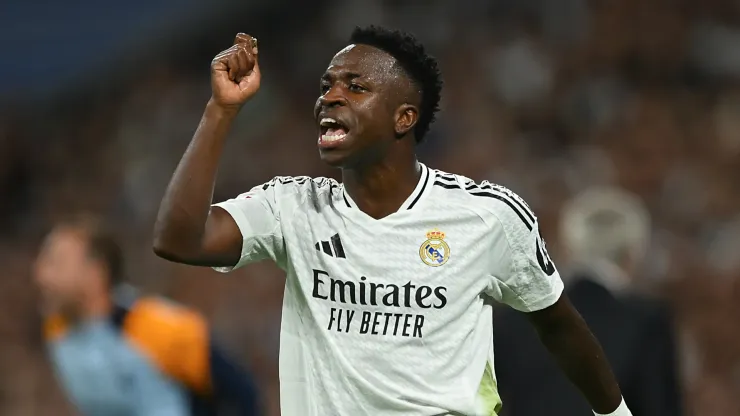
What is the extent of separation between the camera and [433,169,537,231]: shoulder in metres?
3.11

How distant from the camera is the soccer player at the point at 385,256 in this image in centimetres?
299

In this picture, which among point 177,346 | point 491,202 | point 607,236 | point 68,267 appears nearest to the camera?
point 491,202

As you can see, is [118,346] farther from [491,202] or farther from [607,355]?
[491,202]

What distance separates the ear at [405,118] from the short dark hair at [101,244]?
101 inches

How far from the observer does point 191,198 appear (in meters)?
2.70

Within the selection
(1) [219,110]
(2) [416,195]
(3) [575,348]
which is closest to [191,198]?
(1) [219,110]

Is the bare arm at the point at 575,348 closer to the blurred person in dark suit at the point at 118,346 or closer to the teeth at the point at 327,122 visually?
the teeth at the point at 327,122

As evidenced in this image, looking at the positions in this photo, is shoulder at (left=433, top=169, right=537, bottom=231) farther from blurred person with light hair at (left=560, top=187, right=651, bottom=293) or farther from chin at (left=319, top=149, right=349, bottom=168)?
blurred person with light hair at (left=560, top=187, right=651, bottom=293)

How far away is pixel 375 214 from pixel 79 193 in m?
8.44

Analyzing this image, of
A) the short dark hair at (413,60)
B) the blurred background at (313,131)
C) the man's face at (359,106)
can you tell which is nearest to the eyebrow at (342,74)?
the man's face at (359,106)

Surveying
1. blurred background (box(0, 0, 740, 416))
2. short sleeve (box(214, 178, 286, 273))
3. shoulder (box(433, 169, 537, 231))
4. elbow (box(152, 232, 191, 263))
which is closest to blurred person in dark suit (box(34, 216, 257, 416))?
short sleeve (box(214, 178, 286, 273))

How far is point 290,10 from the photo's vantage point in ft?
39.5

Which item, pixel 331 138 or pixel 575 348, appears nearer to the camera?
pixel 331 138

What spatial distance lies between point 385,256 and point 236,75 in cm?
59
